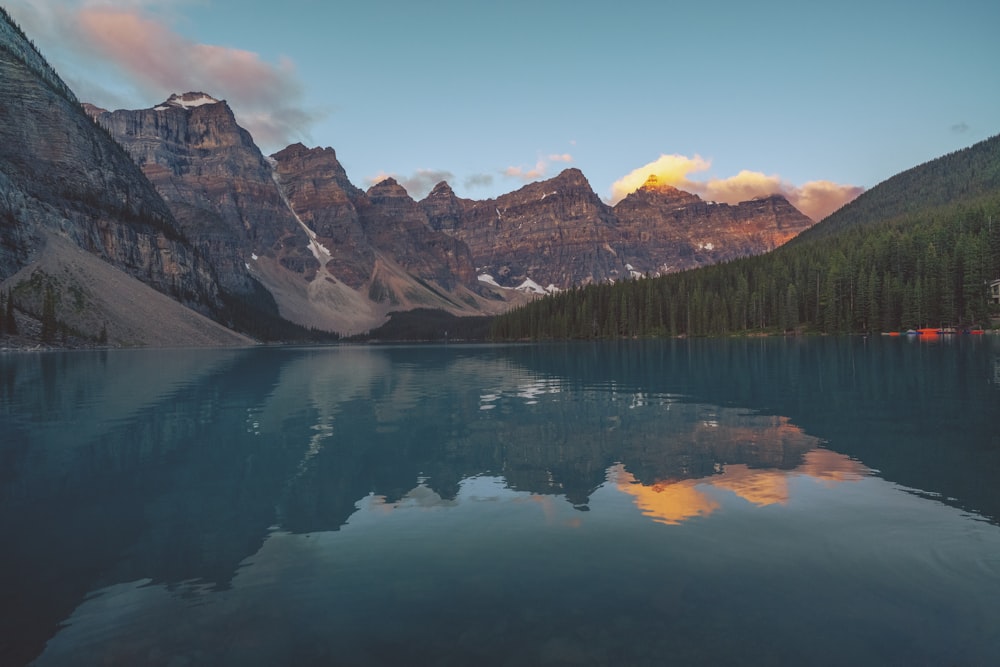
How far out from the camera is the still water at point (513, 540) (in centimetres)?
958

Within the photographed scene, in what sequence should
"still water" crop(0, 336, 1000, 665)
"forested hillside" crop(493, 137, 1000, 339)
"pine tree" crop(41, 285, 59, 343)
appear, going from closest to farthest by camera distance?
"still water" crop(0, 336, 1000, 665)
"forested hillside" crop(493, 137, 1000, 339)
"pine tree" crop(41, 285, 59, 343)

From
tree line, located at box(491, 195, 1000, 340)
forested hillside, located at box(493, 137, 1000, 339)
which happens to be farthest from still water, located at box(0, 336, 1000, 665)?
tree line, located at box(491, 195, 1000, 340)

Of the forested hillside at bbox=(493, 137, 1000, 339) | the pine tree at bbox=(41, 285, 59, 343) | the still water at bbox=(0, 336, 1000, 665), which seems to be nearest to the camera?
the still water at bbox=(0, 336, 1000, 665)

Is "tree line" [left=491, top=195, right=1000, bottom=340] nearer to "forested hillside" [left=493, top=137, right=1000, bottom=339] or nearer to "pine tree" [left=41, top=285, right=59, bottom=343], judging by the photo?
"forested hillside" [left=493, top=137, right=1000, bottom=339]

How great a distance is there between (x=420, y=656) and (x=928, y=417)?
3234 cm

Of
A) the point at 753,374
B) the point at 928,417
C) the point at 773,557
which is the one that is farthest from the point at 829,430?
the point at 753,374

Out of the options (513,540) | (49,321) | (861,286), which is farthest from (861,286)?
(49,321)

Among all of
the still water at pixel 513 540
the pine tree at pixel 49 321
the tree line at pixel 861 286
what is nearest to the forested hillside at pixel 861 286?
the tree line at pixel 861 286

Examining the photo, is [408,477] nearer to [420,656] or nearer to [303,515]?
[303,515]

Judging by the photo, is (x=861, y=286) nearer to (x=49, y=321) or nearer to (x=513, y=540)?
(x=513, y=540)

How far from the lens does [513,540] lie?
14.6 meters

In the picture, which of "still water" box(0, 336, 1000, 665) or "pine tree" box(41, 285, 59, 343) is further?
"pine tree" box(41, 285, 59, 343)

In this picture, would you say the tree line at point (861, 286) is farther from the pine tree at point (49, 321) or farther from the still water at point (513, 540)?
the pine tree at point (49, 321)

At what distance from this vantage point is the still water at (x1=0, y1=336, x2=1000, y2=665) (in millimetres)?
9578
